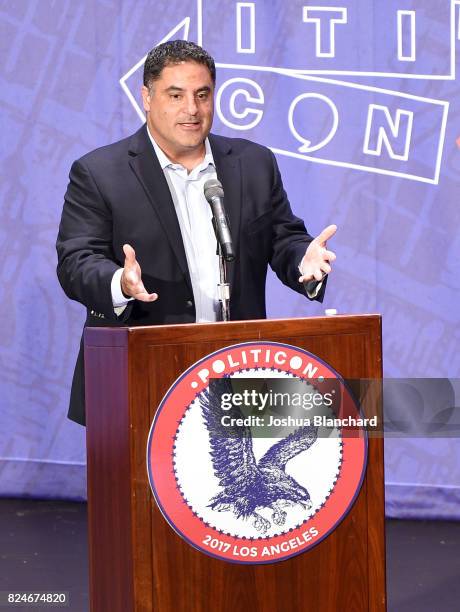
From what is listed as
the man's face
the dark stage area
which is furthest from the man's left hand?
the dark stage area

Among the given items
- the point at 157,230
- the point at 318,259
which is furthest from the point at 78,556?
the point at 318,259

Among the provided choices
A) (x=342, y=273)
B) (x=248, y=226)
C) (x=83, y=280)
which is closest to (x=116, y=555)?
(x=83, y=280)

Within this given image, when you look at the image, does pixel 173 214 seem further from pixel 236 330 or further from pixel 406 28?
pixel 406 28

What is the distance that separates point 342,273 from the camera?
4.39 metres

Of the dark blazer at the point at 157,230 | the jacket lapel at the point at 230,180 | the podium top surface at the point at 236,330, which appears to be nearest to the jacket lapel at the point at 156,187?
the dark blazer at the point at 157,230

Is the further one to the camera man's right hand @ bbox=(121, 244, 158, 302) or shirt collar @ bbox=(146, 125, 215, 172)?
shirt collar @ bbox=(146, 125, 215, 172)

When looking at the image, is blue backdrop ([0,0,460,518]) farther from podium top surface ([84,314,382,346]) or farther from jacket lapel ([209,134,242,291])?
podium top surface ([84,314,382,346])

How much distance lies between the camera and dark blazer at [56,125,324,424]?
8.46ft

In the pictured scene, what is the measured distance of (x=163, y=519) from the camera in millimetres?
2064

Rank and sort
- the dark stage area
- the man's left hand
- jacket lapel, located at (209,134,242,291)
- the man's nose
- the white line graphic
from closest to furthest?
the man's left hand
the man's nose
jacket lapel, located at (209,134,242,291)
the dark stage area
the white line graphic

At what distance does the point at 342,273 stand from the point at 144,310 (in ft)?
6.35

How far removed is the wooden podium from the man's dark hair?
79 centimetres

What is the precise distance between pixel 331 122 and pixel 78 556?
2.05 m

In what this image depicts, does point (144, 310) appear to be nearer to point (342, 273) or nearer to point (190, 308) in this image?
point (190, 308)
